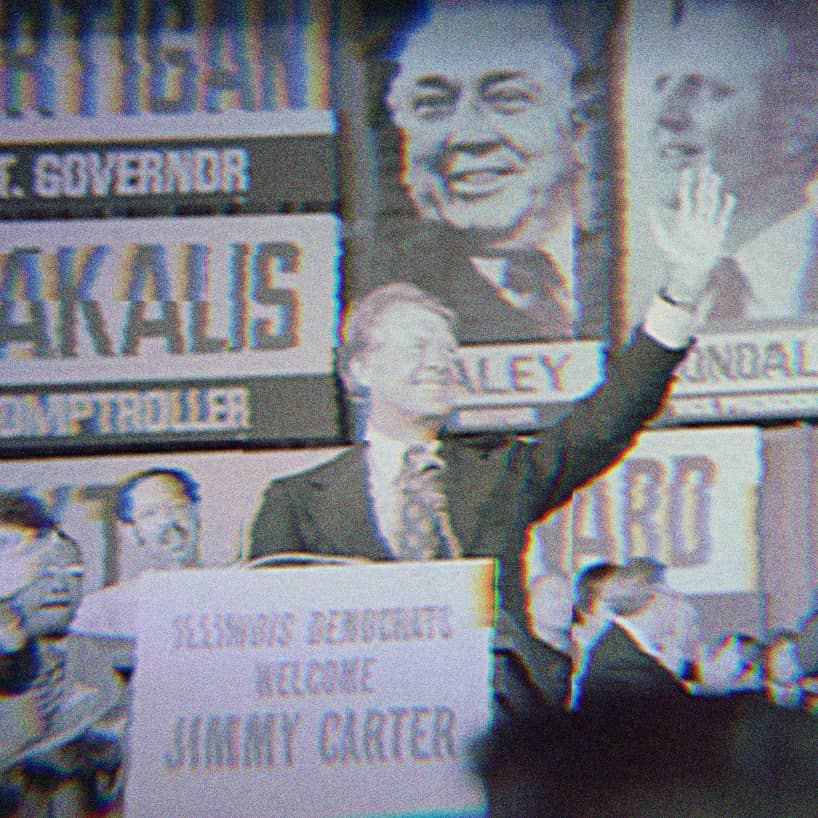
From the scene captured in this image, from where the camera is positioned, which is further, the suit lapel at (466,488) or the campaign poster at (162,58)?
the campaign poster at (162,58)

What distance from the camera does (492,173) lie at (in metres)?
2.28

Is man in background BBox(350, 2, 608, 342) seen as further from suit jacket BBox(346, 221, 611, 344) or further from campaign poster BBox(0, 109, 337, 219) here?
campaign poster BBox(0, 109, 337, 219)

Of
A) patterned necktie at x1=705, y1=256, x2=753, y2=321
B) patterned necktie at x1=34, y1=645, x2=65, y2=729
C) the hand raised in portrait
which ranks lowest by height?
patterned necktie at x1=34, y1=645, x2=65, y2=729

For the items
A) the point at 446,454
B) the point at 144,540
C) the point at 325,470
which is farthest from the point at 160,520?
the point at 446,454

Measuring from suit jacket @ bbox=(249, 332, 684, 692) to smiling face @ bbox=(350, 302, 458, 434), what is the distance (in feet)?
0.35

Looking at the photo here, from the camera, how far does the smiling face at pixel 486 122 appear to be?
2.27 m

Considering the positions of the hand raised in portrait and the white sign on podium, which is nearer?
the white sign on podium

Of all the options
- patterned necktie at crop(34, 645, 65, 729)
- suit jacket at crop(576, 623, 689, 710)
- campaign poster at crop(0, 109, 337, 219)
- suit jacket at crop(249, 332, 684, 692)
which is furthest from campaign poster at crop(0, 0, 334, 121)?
suit jacket at crop(576, 623, 689, 710)

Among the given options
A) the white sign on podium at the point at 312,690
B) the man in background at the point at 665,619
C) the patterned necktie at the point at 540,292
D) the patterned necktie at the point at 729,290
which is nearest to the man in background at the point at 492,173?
the patterned necktie at the point at 540,292

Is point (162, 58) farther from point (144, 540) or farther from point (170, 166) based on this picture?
point (144, 540)

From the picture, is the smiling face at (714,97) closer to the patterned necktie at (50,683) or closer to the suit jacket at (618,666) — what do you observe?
the suit jacket at (618,666)

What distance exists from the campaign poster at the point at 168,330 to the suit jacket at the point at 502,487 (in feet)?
0.50

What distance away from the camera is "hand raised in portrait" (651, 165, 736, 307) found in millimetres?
2203

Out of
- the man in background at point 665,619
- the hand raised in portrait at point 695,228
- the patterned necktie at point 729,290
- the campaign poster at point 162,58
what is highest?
the campaign poster at point 162,58
